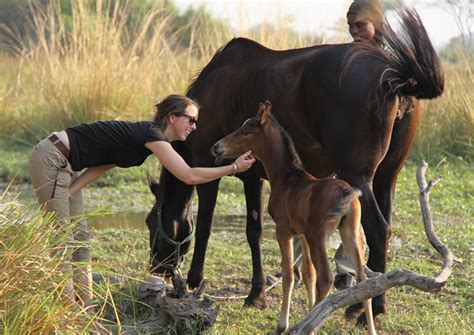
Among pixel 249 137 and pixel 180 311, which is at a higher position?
pixel 249 137

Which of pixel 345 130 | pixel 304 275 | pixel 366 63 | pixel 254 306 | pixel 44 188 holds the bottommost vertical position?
pixel 254 306

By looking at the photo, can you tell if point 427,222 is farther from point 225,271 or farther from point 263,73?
point 225,271

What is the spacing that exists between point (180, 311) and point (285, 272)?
0.72 metres

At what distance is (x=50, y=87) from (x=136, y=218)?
14.7 feet

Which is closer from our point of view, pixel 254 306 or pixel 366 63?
pixel 366 63

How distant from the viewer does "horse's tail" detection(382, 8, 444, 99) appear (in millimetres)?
5590

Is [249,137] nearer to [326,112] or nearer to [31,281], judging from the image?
[326,112]

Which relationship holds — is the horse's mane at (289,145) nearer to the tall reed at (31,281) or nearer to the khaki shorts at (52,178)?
the khaki shorts at (52,178)

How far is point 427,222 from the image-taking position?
5.19m

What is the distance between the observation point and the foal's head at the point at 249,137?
5.80 metres

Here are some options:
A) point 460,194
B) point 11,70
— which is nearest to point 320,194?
point 460,194

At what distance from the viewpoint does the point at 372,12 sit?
656 centimetres

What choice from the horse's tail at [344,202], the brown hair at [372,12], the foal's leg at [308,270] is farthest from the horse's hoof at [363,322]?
the brown hair at [372,12]

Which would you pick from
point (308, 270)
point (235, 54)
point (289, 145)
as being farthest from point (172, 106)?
point (308, 270)
